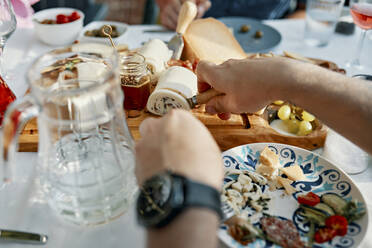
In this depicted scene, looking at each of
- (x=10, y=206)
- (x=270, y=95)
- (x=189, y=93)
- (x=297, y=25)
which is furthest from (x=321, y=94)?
(x=297, y=25)

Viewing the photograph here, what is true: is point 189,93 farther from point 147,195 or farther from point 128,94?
point 147,195

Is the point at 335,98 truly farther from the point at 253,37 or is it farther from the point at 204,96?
the point at 253,37

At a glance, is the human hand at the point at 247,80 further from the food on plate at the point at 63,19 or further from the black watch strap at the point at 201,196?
the food on plate at the point at 63,19

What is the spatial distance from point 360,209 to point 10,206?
2.30 ft

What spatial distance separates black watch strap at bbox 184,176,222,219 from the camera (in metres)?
0.49

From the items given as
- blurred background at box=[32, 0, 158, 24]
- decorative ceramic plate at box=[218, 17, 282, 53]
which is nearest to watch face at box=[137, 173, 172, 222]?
decorative ceramic plate at box=[218, 17, 282, 53]

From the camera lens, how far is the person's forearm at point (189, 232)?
0.48 meters

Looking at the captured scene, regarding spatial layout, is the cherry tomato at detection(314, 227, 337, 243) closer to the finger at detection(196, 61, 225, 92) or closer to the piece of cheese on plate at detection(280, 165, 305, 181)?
the piece of cheese on plate at detection(280, 165, 305, 181)

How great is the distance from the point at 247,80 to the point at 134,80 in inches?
13.8

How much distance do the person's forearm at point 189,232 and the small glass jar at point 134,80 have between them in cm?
57

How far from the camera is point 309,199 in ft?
2.39

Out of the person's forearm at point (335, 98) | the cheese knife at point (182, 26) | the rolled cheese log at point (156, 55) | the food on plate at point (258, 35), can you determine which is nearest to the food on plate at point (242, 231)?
the person's forearm at point (335, 98)

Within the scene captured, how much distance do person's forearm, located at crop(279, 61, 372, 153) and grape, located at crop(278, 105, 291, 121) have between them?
239 millimetres

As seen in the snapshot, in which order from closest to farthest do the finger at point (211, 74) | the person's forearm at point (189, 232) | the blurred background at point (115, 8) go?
the person's forearm at point (189, 232) → the finger at point (211, 74) → the blurred background at point (115, 8)
